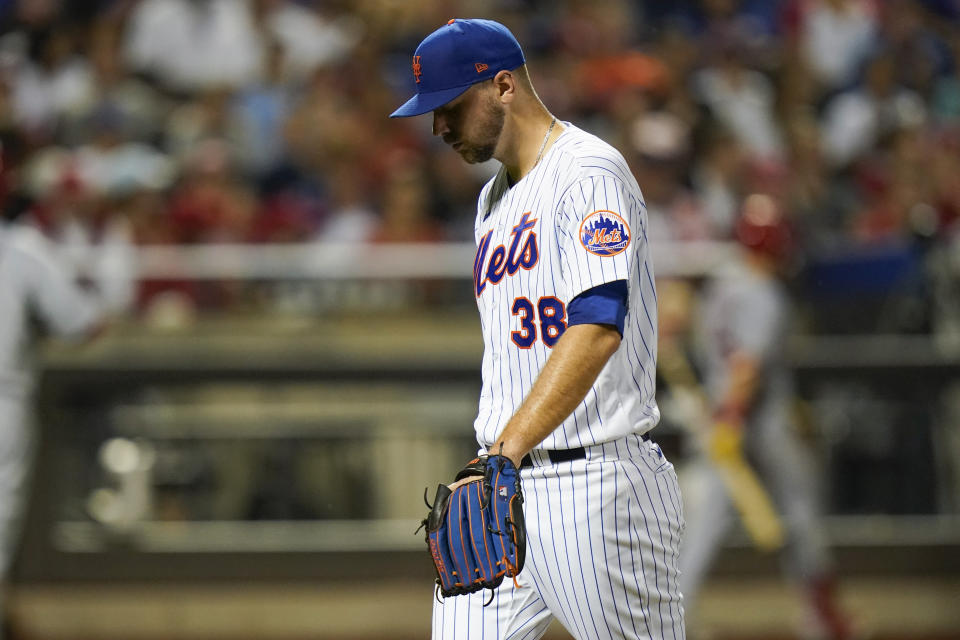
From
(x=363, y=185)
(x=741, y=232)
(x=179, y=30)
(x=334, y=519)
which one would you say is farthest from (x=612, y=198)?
(x=179, y=30)

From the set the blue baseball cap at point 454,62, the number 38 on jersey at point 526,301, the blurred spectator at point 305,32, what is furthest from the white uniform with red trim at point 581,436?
the blurred spectator at point 305,32

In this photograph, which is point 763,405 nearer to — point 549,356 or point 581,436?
point 581,436

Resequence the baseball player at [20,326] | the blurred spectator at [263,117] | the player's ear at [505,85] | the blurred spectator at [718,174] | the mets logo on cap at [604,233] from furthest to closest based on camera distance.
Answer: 1. the blurred spectator at [263,117]
2. the blurred spectator at [718,174]
3. the baseball player at [20,326]
4. the player's ear at [505,85]
5. the mets logo on cap at [604,233]

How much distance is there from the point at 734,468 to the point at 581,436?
160 inches

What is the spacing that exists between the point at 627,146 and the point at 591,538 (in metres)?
6.09

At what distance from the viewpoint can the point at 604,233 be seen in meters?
2.93

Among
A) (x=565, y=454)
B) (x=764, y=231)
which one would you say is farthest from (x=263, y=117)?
(x=565, y=454)

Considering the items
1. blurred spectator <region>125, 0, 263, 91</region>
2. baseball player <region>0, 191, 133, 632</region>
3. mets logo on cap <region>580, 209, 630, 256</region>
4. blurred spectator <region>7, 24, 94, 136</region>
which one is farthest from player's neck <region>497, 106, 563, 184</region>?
blurred spectator <region>125, 0, 263, 91</region>

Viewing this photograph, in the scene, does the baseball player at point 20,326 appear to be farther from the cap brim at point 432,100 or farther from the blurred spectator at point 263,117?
the blurred spectator at point 263,117

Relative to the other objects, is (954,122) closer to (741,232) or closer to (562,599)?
(741,232)

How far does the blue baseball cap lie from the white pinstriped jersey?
26cm

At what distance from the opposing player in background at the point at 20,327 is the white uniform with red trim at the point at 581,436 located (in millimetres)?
2556

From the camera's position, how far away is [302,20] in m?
10.3

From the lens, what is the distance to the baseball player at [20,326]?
5.09 metres
